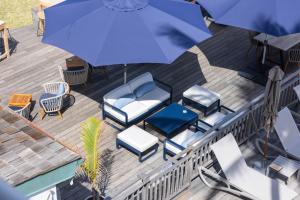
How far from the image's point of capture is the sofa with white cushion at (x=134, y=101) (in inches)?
368

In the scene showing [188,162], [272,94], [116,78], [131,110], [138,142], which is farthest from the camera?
[116,78]

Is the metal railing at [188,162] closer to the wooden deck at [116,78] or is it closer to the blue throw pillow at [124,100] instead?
the wooden deck at [116,78]

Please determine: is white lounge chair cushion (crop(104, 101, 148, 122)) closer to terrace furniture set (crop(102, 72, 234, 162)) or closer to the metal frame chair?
terrace furniture set (crop(102, 72, 234, 162))

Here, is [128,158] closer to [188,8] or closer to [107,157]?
[107,157]

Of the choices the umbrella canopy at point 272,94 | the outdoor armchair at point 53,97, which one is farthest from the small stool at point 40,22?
the umbrella canopy at point 272,94

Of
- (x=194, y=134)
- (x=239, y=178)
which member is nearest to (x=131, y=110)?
(x=194, y=134)

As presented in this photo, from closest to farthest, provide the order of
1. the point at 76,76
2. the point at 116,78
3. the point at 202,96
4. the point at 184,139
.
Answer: the point at 184,139 < the point at 202,96 < the point at 76,76 < the point at 116,78

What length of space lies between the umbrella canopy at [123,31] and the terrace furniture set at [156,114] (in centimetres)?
137

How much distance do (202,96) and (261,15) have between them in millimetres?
2413

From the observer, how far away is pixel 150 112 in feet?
32.0

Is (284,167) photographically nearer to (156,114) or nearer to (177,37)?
(156,114)

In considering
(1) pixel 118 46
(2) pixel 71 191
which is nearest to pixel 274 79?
(1) pixel 118 46

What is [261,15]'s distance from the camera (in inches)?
388

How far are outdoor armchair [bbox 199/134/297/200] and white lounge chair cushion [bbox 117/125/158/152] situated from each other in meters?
1.17
